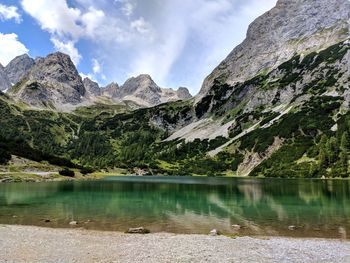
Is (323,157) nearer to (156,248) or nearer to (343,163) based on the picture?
(343,163)

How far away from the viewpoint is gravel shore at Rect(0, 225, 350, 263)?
25266 mm

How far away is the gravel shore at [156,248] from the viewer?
25.3 metres

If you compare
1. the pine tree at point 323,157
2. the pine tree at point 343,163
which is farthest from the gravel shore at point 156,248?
the pine tree at point 323,157

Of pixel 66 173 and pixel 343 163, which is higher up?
pixel 343 163

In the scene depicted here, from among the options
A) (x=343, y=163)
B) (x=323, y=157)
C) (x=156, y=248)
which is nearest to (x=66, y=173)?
(x=323, y=157)

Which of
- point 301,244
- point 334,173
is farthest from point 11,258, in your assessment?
point 334,173

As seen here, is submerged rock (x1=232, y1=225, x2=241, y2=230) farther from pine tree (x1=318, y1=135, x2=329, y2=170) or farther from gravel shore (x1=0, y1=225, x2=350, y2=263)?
pine tree (x1=318, y1=135, x2=329, y2=170)

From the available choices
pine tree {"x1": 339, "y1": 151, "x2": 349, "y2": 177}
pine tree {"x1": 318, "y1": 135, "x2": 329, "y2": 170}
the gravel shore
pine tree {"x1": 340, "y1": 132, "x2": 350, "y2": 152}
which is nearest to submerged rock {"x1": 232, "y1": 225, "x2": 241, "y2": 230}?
the gravel shore

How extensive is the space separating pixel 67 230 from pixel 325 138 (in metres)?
173

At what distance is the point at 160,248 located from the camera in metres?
28.6

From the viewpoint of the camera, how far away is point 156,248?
93.7 ft

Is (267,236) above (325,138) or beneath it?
beneath

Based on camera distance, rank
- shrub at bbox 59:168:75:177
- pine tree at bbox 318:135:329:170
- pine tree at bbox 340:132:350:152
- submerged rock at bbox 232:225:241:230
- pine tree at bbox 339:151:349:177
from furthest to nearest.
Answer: pine tree at bbox 340:132:350:152, pine tree at bbox 318:135:329:170, pine tree at bbox 339:151:349:177, shrub at bbox 59:168:75:177, submerged rock at bbox 232:225:241:230

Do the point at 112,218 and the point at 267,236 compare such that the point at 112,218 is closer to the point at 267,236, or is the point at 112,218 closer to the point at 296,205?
the point at 267,236
